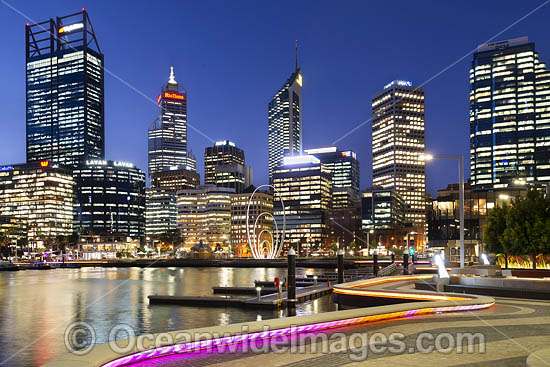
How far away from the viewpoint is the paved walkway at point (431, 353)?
569 inches

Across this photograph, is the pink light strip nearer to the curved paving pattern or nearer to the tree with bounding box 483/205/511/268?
the curved paving pattern

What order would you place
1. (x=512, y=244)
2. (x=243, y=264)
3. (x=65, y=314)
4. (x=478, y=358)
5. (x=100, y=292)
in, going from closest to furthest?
(x=478, y=358), (x=65, y=314), (x=512, y=244), (x=100, y=292), (x=243, y=264)

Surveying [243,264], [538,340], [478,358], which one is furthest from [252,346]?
[243,264]

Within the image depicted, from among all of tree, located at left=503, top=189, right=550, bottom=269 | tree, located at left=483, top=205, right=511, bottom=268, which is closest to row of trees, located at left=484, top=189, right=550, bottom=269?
tree, located at left=503, top=189, right=550, bottom=269

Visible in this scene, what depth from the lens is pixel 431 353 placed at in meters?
15.5

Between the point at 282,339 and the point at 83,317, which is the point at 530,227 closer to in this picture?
the point at 282,339

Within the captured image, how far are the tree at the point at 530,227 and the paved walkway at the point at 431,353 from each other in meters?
22.3

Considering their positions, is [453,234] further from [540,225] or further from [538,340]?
[538,340]

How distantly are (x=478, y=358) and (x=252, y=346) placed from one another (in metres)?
6.74

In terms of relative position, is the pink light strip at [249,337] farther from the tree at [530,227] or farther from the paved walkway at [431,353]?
the tree at [530,227]

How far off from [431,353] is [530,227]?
31.8 m

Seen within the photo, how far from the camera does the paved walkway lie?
14445mm

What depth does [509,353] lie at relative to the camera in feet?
49.4

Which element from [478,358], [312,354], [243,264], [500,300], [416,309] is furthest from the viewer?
[243,264]
